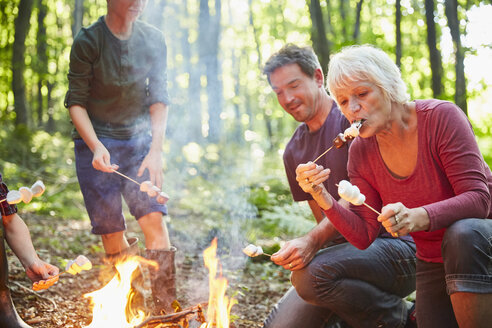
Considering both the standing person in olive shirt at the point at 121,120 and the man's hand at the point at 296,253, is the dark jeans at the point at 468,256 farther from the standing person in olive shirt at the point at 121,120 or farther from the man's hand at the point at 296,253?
the standing person in olive shirt at the point at 121,120

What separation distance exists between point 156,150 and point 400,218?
2345mm

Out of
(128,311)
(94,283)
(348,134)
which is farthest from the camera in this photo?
(94,283)

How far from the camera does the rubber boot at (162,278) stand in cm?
370

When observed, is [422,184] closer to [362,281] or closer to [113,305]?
[362,281]

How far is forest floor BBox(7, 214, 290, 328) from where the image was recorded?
152 inches

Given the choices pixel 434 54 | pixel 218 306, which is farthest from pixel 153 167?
pixel 434 54

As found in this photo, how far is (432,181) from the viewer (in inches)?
105

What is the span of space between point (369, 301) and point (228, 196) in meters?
6.67

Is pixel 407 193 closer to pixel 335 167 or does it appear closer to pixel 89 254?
pixel 335 167

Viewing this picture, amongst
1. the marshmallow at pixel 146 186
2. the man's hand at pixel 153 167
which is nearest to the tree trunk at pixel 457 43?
the man's hand at pixel 153 167

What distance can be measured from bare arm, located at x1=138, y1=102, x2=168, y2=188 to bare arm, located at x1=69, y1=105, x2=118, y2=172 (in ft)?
1.15

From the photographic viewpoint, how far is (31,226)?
731 cm

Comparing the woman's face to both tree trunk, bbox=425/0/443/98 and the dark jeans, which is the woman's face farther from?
tree trunk, bbox=425/0/443/98

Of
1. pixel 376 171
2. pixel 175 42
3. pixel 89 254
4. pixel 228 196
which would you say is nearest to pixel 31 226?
pixel 89 254
